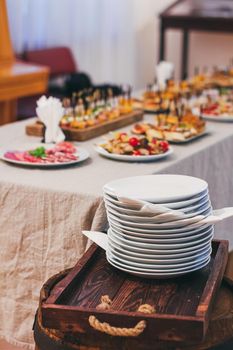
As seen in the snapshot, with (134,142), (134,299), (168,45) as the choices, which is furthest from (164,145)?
(168,45)

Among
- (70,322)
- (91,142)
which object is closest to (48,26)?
(91,142)

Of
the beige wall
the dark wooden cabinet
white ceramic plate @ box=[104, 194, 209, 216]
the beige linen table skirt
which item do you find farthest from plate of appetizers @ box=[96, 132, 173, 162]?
the beige wall

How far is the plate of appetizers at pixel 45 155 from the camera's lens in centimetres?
233

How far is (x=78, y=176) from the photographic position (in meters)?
2.25

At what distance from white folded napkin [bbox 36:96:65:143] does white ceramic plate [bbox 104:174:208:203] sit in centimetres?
81

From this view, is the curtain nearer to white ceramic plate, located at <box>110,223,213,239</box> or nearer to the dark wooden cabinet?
the dark wooden cabinet

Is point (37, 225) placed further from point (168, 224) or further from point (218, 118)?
point (218, 118)

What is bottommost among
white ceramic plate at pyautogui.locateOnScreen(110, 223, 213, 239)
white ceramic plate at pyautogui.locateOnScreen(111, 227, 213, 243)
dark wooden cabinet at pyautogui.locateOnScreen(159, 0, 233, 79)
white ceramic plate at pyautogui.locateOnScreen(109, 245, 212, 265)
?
dark wooden cabinet at pyautogui.locateOnScreen(159, 0, 233, 79)

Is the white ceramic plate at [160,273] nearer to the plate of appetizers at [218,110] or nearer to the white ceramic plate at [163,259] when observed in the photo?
the white ceramic plate at [163,259]

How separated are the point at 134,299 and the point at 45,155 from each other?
84 centimetres

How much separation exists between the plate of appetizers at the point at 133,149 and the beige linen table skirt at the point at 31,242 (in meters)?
0.38

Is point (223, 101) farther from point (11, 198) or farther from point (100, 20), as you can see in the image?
point (100, 20)

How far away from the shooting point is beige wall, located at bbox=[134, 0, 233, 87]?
276 inches

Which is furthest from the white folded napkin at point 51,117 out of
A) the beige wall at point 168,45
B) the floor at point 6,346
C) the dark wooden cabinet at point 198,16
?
the beige wall at point 168,45
